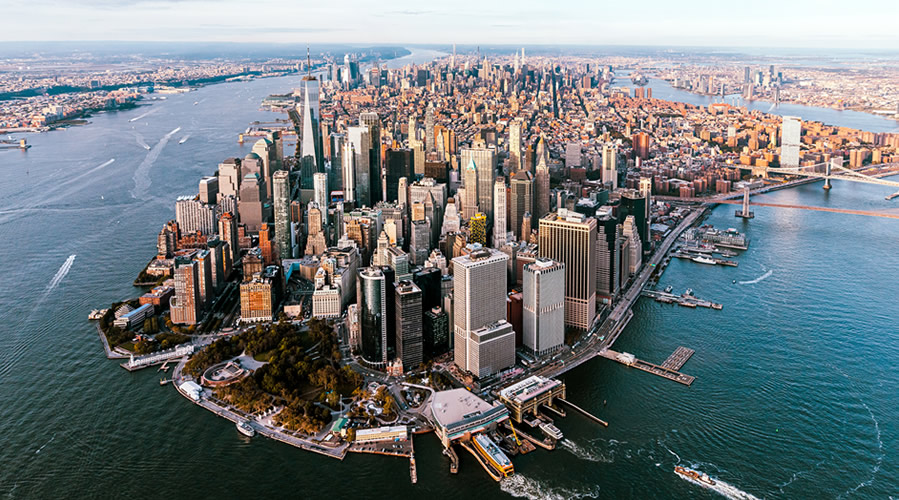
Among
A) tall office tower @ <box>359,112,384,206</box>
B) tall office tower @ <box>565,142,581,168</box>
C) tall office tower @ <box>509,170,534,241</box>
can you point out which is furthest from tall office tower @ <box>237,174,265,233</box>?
tall office tower @ <box>565,142,581,168</box>

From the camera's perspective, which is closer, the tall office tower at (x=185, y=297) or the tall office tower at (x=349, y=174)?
the tall office tower at (x=185, y=297)

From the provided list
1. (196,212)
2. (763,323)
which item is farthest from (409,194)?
(763,323)

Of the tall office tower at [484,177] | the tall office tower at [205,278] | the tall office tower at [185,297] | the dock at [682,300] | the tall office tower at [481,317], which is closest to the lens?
the tall office tower at [481,317]

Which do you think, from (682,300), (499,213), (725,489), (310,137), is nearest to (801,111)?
(499,213)

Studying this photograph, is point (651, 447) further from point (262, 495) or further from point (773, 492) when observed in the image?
point (262, 495)

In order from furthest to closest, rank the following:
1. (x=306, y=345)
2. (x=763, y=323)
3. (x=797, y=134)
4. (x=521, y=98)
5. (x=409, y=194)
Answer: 1. (x=521, y=98)
2. (x=797, y=134)
3. (x=409, y=194)
4. (x=763, y=323)
5. (x=306, y=345)

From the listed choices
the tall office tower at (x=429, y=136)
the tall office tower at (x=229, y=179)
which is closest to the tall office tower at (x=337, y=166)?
the tall office tower at (x=229, y=179)

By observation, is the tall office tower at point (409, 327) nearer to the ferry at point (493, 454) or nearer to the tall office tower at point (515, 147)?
the ferry at point (493, 454)
